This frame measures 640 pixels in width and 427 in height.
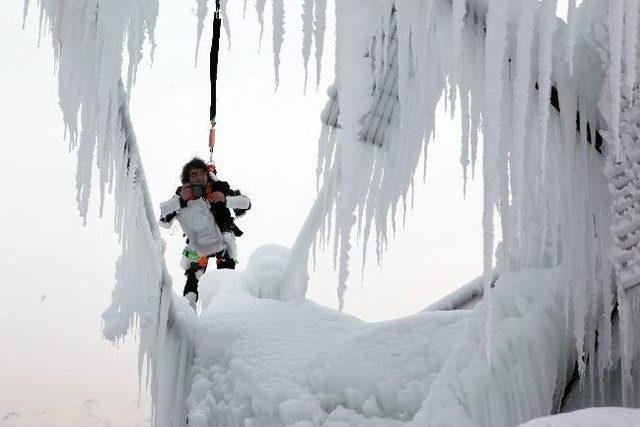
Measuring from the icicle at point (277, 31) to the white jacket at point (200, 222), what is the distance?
12.1 feet

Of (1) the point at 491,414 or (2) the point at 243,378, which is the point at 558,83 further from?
(2) the point at 243,378

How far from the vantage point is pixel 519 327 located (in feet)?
11.7

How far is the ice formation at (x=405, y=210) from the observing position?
237 centimetres

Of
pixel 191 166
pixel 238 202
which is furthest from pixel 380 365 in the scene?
pixel 191 166

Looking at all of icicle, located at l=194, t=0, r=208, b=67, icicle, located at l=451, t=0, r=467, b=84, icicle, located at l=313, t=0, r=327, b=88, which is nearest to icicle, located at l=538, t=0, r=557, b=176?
icicle, located at l=451, t=0, r=467, b=84

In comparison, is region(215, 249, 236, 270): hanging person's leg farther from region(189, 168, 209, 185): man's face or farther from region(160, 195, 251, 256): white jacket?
region(189, 168, 209, 185): man's face

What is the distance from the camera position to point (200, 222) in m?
5.82

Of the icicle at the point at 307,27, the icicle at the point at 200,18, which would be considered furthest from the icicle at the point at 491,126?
the icicle at the point at 200,18

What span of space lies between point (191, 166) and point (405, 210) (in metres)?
3.28

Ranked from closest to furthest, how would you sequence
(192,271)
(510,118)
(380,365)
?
1. (510,118)
2. (380,365)
3. (192,271)

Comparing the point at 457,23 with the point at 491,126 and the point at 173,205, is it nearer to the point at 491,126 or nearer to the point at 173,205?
the point at 491,126

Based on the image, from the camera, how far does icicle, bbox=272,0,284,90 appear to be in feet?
7.13

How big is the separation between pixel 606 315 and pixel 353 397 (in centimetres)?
138

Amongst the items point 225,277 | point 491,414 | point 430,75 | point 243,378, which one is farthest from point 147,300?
point 430,75
